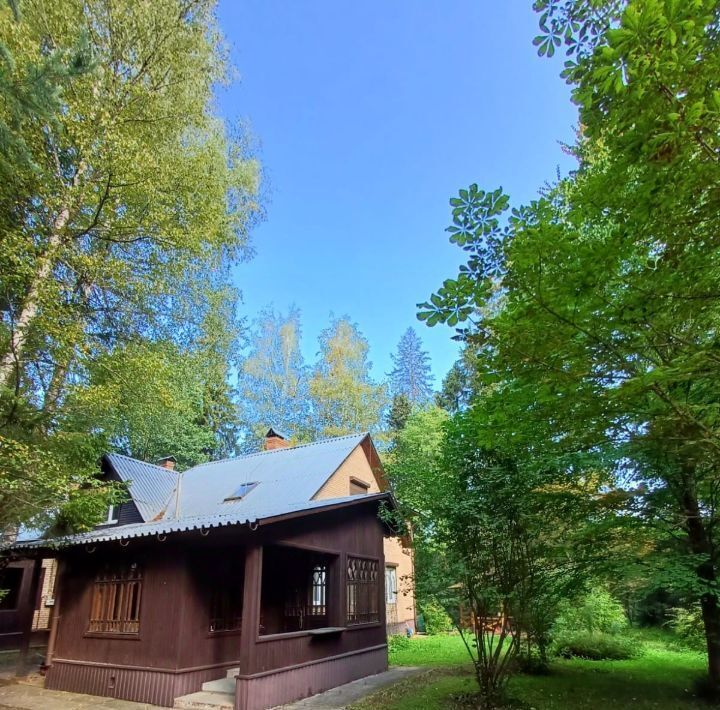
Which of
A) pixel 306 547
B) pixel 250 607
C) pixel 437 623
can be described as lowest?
pixel 437 623

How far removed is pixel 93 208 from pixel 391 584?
15.7m

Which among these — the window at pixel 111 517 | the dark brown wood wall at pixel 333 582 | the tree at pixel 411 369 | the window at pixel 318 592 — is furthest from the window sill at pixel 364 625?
the tree at pixel 411 369

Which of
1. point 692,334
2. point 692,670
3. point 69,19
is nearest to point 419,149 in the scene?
point 69,19

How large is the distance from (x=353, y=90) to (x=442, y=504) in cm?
979

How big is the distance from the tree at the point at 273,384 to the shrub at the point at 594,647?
1632cm

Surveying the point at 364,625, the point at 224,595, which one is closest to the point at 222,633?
the point at 224,595

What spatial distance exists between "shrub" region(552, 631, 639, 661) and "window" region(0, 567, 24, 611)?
14.7 m

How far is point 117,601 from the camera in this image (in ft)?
31.2

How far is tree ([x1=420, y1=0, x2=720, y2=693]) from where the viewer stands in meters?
2.56

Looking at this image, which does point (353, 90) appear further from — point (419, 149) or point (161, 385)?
point (161, 385)

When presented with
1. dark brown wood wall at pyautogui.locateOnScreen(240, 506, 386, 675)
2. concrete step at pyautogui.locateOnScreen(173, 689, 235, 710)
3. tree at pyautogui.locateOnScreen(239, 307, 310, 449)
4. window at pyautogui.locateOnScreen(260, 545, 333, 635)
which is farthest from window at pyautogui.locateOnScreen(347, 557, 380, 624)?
tree at pyautogui.locateOnScreen(239, 307, 310, 449)

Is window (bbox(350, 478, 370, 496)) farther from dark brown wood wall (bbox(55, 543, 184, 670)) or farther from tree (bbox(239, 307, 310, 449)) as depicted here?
tree (bbox(239, 307, 310, 449))

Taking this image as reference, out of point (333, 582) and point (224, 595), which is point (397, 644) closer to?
point (333, 582)

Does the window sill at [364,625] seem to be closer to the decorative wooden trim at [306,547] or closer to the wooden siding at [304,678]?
the wooden siding at [304,678]
